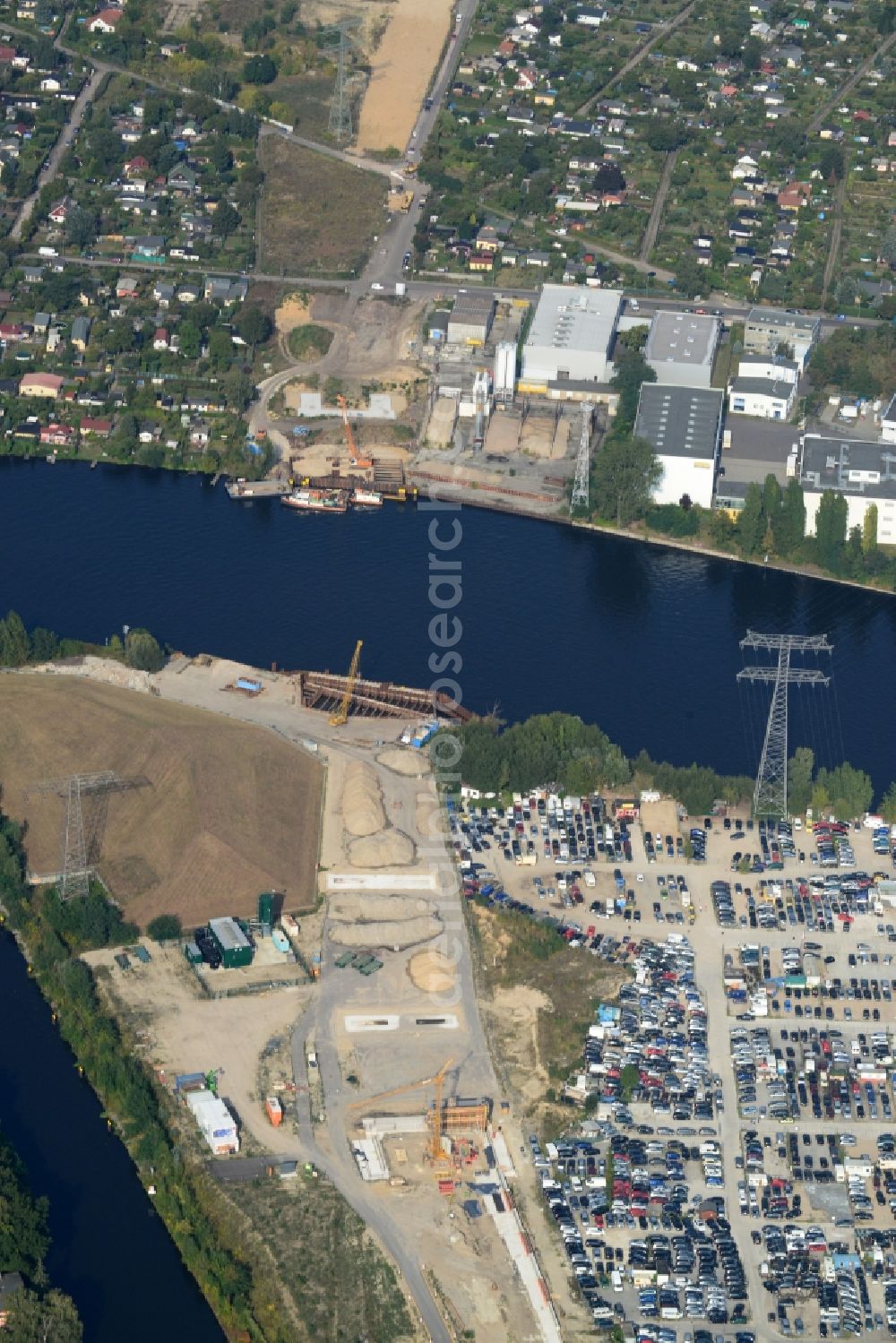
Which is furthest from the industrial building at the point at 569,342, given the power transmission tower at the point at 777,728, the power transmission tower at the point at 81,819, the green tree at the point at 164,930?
the green tree at the point at 164,930

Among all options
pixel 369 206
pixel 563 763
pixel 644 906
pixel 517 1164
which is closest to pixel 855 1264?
pixel 517 1164

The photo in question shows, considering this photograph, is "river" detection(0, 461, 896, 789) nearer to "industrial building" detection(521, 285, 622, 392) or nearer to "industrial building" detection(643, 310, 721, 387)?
"industrial building" detection(521, 285, 622, 392)

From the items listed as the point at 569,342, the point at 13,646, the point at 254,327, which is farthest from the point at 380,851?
the point at 254,327

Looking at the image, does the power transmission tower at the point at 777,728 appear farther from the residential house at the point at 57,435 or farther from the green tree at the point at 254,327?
the green tree at the point at 254,327

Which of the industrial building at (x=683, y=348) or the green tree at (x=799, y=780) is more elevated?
the industrial building at (x=683, y=348)

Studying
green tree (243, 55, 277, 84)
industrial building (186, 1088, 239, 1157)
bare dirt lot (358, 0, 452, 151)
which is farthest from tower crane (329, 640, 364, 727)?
green tree (243, 55, 277, 84)
